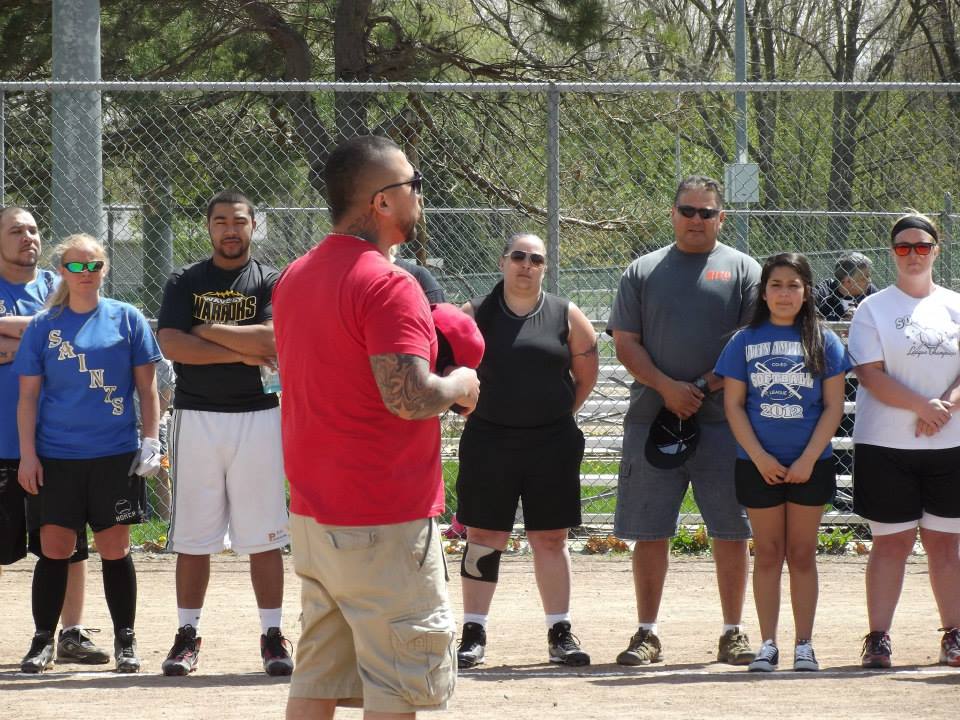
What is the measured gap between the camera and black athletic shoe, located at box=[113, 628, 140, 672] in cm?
533

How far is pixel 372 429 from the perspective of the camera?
321 cm

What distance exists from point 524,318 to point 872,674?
2151 mm

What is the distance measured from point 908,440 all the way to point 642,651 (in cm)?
149

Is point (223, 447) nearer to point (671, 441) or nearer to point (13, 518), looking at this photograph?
point (13, 518)

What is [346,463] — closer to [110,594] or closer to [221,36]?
[110,594]

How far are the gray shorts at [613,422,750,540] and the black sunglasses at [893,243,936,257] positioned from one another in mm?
1088

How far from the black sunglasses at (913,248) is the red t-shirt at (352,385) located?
298 cm

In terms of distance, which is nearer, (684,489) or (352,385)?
(352,385)

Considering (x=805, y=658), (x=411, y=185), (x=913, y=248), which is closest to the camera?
(x=411, y=185)

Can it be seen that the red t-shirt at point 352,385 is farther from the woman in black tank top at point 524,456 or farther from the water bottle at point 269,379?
the woman in black tank top at point 524,456

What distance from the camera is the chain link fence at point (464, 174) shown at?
7.41 meters

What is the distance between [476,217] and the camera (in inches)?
455

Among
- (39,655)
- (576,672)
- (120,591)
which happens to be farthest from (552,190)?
(39,655)

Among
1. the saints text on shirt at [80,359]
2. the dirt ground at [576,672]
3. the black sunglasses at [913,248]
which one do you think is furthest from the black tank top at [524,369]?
the saints text on shirt at [80,359]
